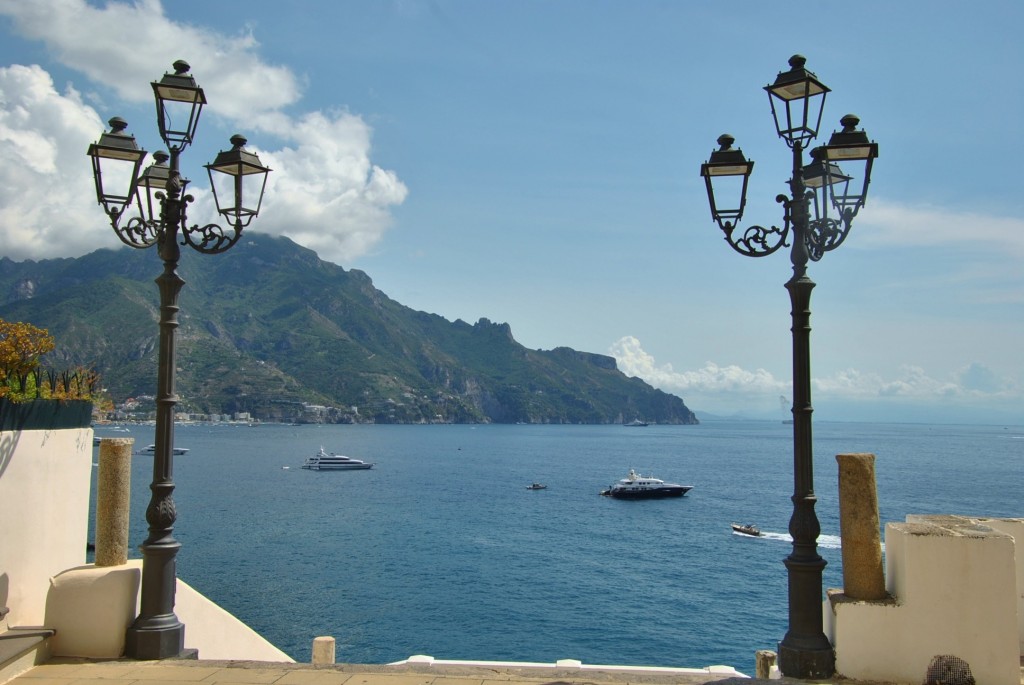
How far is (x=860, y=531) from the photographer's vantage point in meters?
6.60

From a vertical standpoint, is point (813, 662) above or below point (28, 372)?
below

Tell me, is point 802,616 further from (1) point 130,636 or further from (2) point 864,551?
(1) point 130,636

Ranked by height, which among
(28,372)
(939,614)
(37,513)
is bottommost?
(939,614)

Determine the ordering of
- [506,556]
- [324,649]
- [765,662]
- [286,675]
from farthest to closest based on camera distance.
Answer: [506,556] → [765,662] → [324,649] → [286,675]

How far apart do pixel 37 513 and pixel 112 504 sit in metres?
0.77

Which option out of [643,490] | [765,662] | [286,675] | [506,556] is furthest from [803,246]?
[643,490]

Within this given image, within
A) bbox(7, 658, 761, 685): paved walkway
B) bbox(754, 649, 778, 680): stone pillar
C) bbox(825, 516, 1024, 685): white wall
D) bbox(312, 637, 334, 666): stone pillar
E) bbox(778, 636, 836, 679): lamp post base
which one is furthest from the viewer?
bbox(754, 649, 778, 680): stone pillar

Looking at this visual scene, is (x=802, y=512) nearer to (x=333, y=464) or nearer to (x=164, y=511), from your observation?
(x=164, y=511)

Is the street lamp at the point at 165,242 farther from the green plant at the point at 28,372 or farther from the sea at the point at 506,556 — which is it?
the sea at the point at 506,556

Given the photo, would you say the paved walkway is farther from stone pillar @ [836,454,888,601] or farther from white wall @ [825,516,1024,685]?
stone pillar @ [836,454,888,601]

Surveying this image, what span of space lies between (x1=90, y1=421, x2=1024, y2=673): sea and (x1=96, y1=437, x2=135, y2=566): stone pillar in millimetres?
22542

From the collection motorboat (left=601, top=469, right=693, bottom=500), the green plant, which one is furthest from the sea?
the green plant

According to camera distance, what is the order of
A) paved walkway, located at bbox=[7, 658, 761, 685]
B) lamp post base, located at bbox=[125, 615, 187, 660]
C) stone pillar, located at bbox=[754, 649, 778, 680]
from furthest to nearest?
1. stone pillar, located at bbox=[754, 649, 778, 680]
2. lamp post base, located at bbox=[125, 615, 187, 660]
3. paved walkway, located at bbox=[7, 658, 761, 685]

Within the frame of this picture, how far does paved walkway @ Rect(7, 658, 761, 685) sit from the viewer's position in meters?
6.27
